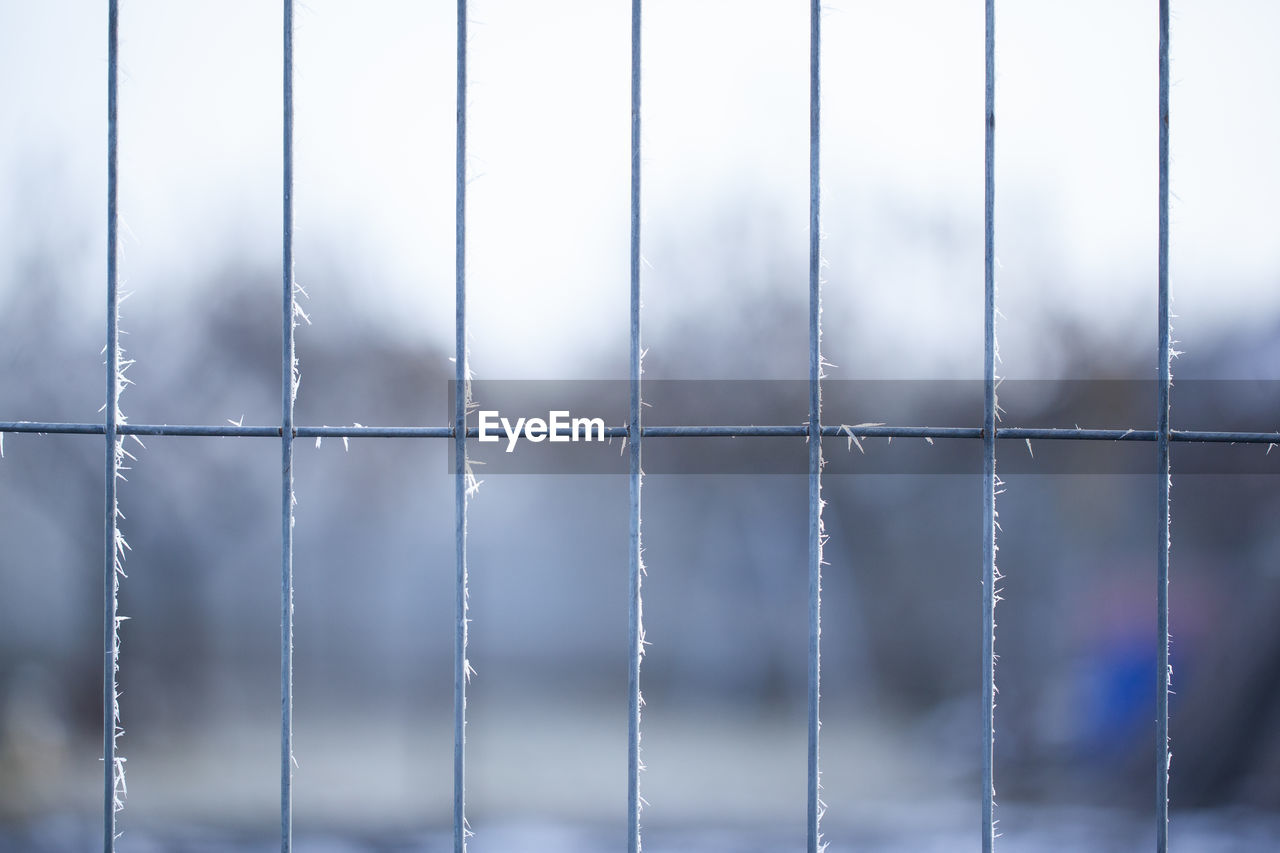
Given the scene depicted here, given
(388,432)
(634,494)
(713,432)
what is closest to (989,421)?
(713,432)

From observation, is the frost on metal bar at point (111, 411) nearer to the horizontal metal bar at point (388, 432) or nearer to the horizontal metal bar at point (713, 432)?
the horizontal metal bar at point (713, 432)

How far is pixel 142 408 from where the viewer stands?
2641 millimetres

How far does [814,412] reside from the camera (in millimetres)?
2268

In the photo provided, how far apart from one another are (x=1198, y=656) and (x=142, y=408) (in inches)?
165

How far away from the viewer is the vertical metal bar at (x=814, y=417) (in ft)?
7.24

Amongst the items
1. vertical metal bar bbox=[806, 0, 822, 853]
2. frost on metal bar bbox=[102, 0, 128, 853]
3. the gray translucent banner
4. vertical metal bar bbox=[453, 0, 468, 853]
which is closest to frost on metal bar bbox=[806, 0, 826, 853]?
vertical metal bar bbox=[806, 0, 822, 853]

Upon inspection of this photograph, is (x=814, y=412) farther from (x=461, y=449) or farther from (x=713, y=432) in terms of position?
(x=461, y=449)

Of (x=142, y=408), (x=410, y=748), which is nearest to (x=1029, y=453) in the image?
(x=410, y=748)

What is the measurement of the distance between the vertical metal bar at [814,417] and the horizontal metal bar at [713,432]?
0.31 feet

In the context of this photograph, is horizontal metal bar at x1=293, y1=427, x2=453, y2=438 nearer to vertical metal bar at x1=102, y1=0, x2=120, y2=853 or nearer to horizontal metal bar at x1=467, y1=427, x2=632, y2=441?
horizontal metal bar at x1=467, y1=427, x2=632, y2=441

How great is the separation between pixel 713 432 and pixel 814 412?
322 millimetres

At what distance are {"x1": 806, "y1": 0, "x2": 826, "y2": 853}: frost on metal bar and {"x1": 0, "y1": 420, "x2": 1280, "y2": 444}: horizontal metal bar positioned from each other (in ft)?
0.33

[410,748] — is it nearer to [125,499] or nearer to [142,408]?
[125,499]

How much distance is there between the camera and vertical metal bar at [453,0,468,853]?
224 cm
